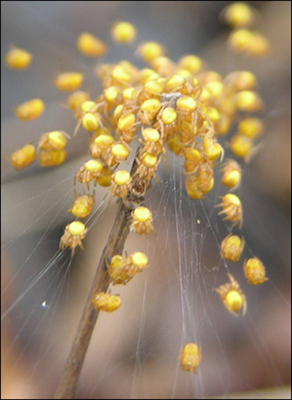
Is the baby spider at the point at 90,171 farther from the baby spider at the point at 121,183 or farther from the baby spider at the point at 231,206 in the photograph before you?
the baby spider at the point at 231,206

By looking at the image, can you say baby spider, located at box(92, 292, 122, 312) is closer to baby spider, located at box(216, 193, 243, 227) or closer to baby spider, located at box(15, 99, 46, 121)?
baby spider, located at box(216, 193, 243, 227)

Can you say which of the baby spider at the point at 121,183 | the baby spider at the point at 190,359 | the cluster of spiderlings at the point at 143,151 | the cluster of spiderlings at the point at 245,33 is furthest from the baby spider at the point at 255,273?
the cluster of spiderlings at the point at 245,33

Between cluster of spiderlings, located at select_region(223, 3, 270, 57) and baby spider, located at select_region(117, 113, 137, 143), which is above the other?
cluster of spiderlings, located at select_region(223, 3, 270, 57)

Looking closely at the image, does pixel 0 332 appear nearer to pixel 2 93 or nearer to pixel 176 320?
pixel 176 320

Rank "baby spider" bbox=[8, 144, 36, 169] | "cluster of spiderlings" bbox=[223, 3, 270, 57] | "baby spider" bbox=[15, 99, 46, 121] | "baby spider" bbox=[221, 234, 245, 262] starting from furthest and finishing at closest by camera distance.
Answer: "cluster of spiderlings" bbox=[223, 3, 270, 57] → "baby spider" bbox=[15, 99, 46, 121] → "baby spider" bbox=[8, 144, 36, 169] → "baby spider" bbox=[221, 234, 245, 262]

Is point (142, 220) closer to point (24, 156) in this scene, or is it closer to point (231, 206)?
point (231, 206)

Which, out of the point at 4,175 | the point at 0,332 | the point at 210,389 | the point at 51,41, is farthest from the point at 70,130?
the point at 210,389

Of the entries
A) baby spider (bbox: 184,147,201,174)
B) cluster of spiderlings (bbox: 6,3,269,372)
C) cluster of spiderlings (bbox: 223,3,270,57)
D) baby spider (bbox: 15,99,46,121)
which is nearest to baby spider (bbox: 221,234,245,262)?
cluster of spiderlings (bbox: 6,3,269,372)

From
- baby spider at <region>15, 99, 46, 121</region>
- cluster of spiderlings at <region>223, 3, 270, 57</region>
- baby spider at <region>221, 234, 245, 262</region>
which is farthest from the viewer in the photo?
cluster of spiderlings at <region>223, 3, 270, 57</region>
